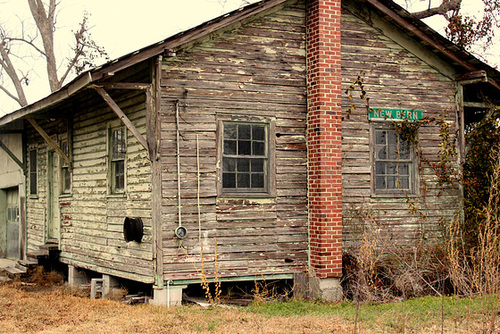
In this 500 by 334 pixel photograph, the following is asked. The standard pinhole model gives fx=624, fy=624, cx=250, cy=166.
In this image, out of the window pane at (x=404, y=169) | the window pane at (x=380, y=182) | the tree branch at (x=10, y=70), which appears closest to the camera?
the window pane at (x=380, y=182)

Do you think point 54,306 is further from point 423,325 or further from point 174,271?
point 423,325

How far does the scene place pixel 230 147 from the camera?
11.5 metres

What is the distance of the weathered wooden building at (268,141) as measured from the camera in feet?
36.1

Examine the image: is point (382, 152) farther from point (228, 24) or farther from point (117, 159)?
point (117, 159)

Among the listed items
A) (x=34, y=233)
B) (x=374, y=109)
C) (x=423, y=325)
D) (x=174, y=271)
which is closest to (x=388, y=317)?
(x=423, y=325)

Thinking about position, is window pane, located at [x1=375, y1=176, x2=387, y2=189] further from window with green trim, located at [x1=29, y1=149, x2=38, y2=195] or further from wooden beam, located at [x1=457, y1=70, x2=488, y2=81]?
window with green trim, located at [x1=29, y1=149, x2=38, y2=195]

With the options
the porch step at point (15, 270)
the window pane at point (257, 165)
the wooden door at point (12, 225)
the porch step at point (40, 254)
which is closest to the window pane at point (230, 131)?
the window pane at point (257, 165)

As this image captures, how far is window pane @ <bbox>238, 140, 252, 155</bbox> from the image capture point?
11523 mm

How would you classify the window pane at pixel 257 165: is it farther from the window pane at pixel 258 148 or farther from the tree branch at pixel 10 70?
the tree branch at pixel 10 70

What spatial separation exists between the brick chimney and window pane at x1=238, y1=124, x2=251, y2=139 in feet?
3.94

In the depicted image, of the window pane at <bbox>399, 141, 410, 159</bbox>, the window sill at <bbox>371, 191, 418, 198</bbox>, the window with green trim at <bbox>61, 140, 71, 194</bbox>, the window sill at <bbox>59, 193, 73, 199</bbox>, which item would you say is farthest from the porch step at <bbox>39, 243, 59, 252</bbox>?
the window pane at <bbox>399, 141, 410, 159</bbox>

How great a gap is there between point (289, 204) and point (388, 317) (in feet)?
10.4

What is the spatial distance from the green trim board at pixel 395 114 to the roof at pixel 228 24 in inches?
53.9

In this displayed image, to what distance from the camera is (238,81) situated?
11.6 m
